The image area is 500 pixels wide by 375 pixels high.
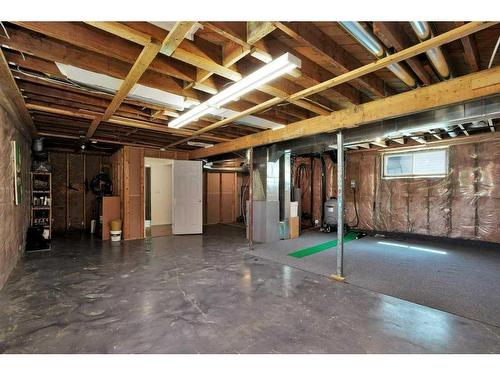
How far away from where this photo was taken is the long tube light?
1848 millimetres

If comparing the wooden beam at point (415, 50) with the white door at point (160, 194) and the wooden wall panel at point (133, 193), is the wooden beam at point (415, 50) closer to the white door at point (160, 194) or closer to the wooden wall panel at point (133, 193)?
the wooden wall panel at point (133, 193)

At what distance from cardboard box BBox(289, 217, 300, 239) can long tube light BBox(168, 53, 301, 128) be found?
12.5ft

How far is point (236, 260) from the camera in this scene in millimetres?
4152

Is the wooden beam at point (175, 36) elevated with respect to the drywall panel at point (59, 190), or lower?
elevated

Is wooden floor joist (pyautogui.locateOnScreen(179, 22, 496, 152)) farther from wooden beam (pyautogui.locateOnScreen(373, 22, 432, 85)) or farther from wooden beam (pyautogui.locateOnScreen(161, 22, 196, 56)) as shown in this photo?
wooden beam (pyautogui.locateOnScreen(161, 22, 196, 56))

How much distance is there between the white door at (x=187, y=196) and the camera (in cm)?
641

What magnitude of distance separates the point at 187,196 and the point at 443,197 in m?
6.31

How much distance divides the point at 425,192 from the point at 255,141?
4.42 m

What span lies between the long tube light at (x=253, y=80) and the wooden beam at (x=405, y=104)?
110 centimetres

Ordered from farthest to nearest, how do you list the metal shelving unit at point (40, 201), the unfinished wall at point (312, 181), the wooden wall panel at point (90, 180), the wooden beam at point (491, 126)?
the unfinished wall at point (312, 181), the wooden wall panel at point (90, 180), the metal shelving unit at point (40, 201), the wooden beam at point (491, 126)

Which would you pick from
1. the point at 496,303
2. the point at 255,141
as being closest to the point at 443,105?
the point at 496,303

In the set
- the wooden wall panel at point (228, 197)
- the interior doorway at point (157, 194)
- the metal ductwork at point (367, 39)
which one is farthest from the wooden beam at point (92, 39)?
the wooden wall panel at point (228, 197)

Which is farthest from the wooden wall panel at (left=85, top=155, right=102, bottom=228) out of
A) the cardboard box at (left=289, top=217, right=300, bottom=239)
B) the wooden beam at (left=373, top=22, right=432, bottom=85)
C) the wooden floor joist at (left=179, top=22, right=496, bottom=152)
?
the wooden beam at (left=373, top=22, right=432, bottom=85)
